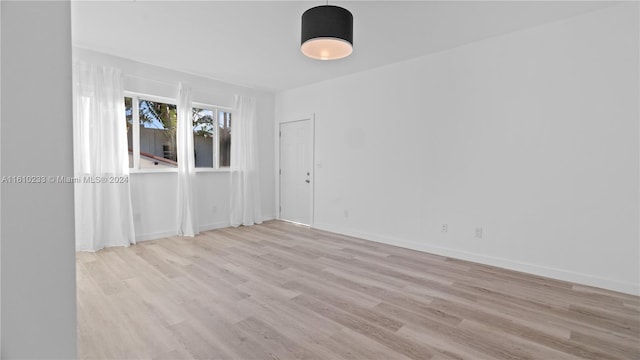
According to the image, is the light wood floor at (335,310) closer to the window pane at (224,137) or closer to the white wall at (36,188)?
the white wall at (36,188)

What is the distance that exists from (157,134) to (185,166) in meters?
0.70

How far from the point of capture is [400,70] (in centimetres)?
446

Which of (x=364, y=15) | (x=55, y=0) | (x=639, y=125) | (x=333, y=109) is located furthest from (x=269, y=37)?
(x=639, y=125)

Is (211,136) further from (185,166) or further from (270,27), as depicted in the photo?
(270,27)

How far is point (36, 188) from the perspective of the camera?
0.51 meters

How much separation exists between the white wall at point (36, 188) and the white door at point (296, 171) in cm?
523

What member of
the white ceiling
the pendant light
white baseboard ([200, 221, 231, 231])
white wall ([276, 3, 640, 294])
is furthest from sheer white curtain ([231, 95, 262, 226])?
the pendant light

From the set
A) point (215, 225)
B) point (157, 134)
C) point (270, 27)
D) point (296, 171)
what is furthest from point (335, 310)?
point (157, 134)

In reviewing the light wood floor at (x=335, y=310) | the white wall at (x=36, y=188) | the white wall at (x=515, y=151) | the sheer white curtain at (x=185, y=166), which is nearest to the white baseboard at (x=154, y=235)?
the sheer white curtain at (x=185, y=166)

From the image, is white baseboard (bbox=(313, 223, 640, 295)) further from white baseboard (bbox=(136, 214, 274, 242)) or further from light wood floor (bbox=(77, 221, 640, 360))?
white baseboard (bbox=(136, 214, 274, 242))

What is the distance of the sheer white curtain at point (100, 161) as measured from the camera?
12.9 feet

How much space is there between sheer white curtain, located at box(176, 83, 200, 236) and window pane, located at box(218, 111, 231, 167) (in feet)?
2.61

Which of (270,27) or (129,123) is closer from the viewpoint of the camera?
(270,27)

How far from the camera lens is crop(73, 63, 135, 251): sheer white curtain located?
393cm
